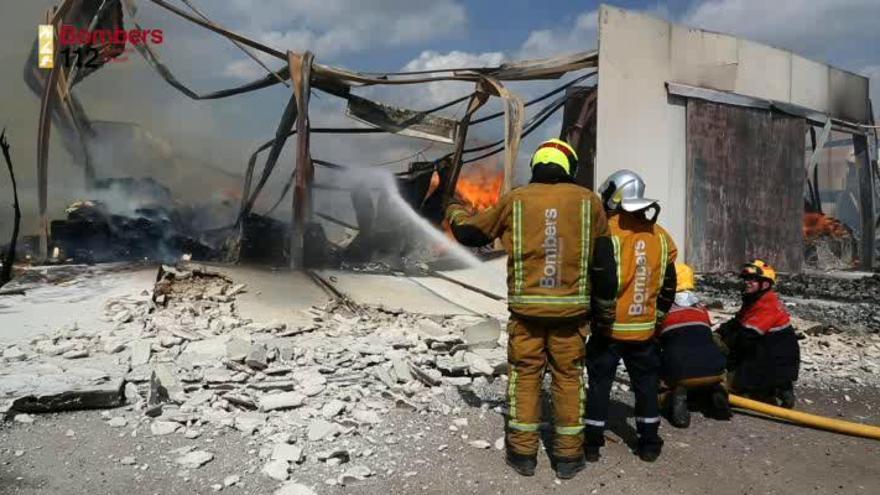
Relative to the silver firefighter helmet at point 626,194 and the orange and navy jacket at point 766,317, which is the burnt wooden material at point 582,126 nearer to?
the orange and navy jacket at point 766,317

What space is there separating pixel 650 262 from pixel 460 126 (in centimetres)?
749

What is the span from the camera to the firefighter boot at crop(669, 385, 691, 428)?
159 inches

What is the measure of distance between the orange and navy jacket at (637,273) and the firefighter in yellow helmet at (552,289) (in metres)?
0.14

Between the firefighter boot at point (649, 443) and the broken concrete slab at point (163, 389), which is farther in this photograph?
the broken concrete slab at point (163, 389)

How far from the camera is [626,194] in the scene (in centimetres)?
353

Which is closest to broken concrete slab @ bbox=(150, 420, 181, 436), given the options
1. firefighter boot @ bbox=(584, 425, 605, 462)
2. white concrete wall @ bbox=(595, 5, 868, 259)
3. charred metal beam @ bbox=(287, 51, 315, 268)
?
firefighter boot @ bbox=(584, 425, 605, 462)

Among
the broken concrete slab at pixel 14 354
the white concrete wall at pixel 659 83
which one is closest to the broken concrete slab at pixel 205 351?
the broken concrete slab at pixel 14 354

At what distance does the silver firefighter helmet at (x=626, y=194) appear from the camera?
3.46 metres

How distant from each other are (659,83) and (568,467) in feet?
25.4

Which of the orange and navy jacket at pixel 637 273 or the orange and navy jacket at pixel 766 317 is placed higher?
the orange and navy jacket at pixel 637 273

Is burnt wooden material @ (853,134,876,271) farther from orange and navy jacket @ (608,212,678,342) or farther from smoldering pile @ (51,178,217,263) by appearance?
smoldering pile @ (51,178,217,263)

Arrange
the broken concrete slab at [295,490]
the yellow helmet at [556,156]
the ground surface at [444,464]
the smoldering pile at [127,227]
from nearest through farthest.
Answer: the broken concrete slab at [295,490], the ground surface at [444,464], the yellow helmet at [556,156], the smoldering pile at [127,227]

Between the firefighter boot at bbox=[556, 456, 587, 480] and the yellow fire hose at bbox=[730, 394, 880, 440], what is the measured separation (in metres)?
1.65

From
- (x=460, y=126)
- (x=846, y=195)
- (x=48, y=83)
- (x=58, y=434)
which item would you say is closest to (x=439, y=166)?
(x=460, y=126)
